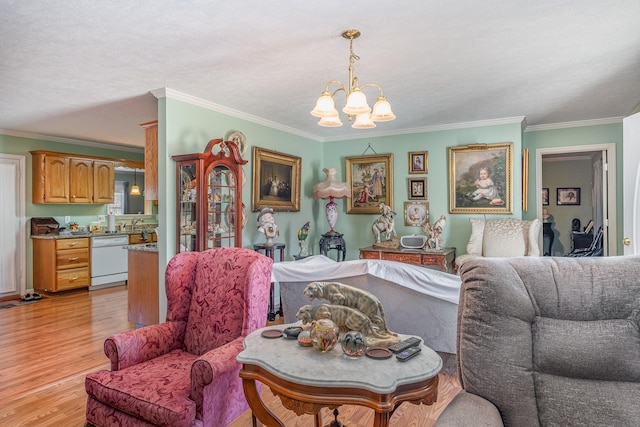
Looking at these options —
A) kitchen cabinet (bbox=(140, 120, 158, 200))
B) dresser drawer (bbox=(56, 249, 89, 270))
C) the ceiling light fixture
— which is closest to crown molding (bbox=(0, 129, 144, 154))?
the ceiling light fixture

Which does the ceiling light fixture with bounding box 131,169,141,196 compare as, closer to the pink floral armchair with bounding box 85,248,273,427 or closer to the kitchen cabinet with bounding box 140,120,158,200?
the kitchen cabinet with bounding box 140,120,158,200

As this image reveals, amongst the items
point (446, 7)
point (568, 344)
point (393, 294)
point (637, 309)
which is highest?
point (446, 7)

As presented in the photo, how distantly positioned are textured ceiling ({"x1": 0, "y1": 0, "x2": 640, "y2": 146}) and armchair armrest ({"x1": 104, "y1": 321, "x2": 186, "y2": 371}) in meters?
1.84

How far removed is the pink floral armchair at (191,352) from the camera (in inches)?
66.0

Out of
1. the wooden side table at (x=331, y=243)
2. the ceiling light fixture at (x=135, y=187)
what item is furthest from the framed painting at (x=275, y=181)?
the ceiling light fixture at (x=135, y=187)

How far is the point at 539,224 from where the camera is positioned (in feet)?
15.4

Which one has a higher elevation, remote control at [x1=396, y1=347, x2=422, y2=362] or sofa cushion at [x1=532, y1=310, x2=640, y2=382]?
sofa cushion at [x1=532, y1=310, x2=640, y2=382]

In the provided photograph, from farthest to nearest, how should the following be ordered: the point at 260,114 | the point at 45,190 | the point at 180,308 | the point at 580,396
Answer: the point at 45,190
the point at 260,114
the point at 180,308
the point at 580,396

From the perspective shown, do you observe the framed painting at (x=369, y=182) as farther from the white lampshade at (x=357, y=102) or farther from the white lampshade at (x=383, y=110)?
the white lampshade at (x=357, y=102)

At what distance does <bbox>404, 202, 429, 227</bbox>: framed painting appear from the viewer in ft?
17.9

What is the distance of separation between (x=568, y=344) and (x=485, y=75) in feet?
8.90

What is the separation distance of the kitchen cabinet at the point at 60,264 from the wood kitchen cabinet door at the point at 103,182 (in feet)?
2.79

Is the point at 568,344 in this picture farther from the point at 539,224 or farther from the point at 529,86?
the point at 539,224

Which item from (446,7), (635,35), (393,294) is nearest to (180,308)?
(393,294)
